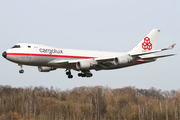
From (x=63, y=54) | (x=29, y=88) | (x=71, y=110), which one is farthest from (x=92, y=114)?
(x=63, y=54)

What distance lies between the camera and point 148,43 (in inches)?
1847

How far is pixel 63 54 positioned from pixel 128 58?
992 cm

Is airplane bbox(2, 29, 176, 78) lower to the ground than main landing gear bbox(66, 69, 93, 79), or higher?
higher

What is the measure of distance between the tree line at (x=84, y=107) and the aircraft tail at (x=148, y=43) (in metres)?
27.2

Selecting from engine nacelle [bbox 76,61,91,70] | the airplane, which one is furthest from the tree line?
engine nacelle [bbox 76,61,91,70]

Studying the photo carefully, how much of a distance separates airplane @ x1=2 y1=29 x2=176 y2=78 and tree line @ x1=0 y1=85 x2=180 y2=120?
28209mm

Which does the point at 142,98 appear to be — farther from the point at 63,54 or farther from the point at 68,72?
the point at 63,54

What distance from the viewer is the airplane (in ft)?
115

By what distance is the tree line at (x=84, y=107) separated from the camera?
2694 inches

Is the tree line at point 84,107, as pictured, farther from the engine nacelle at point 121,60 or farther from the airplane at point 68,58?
the engine nacelle at point 121,60

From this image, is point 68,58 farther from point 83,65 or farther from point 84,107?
point 84,107

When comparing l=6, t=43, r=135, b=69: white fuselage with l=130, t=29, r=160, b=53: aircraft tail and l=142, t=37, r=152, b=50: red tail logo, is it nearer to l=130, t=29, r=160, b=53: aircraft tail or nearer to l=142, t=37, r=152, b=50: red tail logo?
l=130, t=29, r=160, b=53: aircraft tail

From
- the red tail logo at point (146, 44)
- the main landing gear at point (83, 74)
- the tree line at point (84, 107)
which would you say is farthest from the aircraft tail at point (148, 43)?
the tree line at point (84, 107)

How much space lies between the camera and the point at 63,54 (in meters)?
37.9
